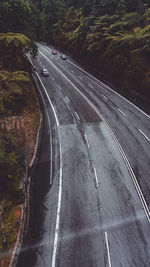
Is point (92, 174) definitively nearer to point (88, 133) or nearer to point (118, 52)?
point (88, 133)

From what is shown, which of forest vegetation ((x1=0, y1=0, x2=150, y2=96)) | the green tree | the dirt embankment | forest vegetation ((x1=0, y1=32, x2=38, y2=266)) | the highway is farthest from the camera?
forest vegetation ((x1=0, y1=0, x2=150, y2=96))

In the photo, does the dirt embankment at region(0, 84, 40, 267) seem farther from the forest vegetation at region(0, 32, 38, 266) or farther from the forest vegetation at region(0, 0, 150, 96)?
the forest vegetation at region(0, 0, 150, 96)

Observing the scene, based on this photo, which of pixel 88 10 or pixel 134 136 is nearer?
pixel 134 136

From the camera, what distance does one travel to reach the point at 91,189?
11352 millimetres

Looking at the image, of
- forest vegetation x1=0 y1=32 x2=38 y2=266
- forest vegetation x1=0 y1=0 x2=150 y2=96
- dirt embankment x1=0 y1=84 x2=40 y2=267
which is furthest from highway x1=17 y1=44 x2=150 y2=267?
forest vegetation x1=0 y1=0 x2=150 y2=96

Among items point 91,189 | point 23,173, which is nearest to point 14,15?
point 23,173

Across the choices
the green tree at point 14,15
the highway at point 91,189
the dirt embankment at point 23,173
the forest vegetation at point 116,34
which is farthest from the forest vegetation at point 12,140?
the forest vegetation at point 116,34

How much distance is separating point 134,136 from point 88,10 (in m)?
39.2

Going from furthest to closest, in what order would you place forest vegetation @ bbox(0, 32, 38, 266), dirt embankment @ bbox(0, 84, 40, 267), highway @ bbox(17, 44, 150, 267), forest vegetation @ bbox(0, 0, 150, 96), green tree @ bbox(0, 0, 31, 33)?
forest vegetation @ bbox(0, 0, 150, 96), green tree @ bbox(0, 0, 31, 33), forest vegetation @ bbox(0, 32, 38, 266), dirt embankment @ bbox(0, 84, 40, 267), highway @ bbox(17, 44, 150, 267)

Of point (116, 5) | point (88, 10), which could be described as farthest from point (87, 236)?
point (88, 10)

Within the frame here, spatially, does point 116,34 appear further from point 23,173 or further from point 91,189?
point 23,173

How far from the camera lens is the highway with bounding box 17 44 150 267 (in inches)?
322

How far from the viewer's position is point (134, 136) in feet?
53.2

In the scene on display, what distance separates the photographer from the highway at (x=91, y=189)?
8.19m
